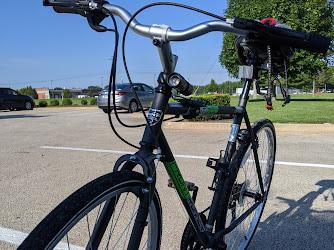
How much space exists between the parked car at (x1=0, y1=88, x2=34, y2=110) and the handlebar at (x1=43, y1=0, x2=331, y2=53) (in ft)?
68.7

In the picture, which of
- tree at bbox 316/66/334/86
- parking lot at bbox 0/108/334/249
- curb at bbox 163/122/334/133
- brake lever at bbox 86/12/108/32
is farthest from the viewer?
tree at bbox 316/66/334/86

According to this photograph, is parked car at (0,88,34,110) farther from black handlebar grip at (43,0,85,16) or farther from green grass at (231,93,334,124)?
black handlebar grip at (43,0,85,16)

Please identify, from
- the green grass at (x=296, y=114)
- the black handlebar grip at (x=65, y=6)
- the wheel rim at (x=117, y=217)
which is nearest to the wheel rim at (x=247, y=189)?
the wheel rim at (x=117, y=217)

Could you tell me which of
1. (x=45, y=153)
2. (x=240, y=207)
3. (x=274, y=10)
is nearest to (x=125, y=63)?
(x=240, y=207)

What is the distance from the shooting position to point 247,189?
90.0 inches

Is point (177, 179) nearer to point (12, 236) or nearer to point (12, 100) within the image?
point (12, 236)

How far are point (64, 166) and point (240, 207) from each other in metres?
3.40

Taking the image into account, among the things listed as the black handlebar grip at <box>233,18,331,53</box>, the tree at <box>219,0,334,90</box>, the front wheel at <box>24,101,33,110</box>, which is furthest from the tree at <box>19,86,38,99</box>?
the black handlebar grip at <box>233,18,331,53</box>

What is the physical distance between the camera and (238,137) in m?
1.99

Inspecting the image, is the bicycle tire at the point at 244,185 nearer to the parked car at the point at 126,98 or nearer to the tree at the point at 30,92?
the parked car at the point at 126,98

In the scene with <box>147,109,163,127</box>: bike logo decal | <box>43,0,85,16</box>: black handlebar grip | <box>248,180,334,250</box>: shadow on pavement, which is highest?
<box>43,0,85,16</box>: black handlebar grip

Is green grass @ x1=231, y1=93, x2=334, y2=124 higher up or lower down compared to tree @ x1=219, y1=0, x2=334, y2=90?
lower down

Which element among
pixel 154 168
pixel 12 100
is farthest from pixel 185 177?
pixel 12 100

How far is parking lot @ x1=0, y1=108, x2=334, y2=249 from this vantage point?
8.50 feet
